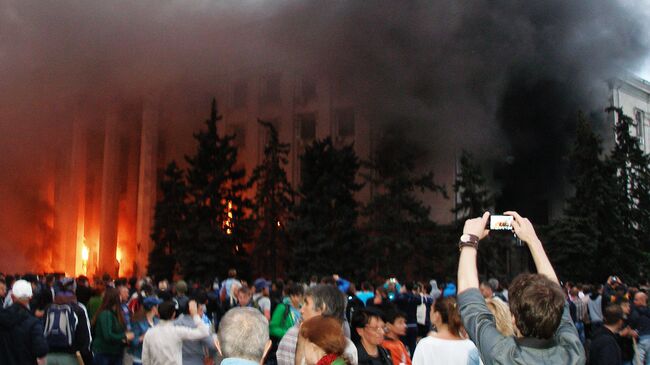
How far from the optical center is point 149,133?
36.9m

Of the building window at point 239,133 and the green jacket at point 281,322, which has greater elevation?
the building window at point 239,133

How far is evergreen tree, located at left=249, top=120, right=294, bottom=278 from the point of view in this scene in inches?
1155

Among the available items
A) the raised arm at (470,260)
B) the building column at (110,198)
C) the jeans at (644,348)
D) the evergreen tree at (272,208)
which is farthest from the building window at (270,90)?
the raised arm at (470,260)

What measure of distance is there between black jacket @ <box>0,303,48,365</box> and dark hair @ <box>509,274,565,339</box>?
4.89 metres

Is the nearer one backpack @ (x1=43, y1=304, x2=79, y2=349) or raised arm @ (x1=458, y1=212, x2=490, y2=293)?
raised arm @ (x1=458, y1=212, x2=490, y2=293)

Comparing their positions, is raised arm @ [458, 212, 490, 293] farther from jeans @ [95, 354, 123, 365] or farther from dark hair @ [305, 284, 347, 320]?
jeans @ [95, 354, 123, 365]

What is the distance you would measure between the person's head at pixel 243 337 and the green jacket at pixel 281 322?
3142mm

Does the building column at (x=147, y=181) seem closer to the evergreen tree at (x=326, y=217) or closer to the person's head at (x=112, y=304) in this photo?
the evergreen tree at (x=326, y=217)

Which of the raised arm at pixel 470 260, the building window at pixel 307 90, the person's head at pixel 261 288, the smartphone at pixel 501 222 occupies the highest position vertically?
the building window at pixel 307 90

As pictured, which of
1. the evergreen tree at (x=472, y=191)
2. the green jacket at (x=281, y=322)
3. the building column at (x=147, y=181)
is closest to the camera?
the green jacket at (x=281, y=322)

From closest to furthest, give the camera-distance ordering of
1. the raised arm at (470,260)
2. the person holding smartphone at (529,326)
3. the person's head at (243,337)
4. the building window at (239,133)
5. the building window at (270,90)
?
the person holding smartphone at (529,326), the raised arm at (470,260), the person's head at (243,337), the building window at (270,90), the building window at (239,133)

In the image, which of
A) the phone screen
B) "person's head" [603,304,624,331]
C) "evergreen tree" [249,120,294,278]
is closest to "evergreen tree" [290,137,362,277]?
"evergreen tree" [249,120,294,278]

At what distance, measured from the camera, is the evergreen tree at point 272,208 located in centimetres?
2934

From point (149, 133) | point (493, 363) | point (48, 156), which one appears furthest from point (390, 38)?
point (493, 363)
